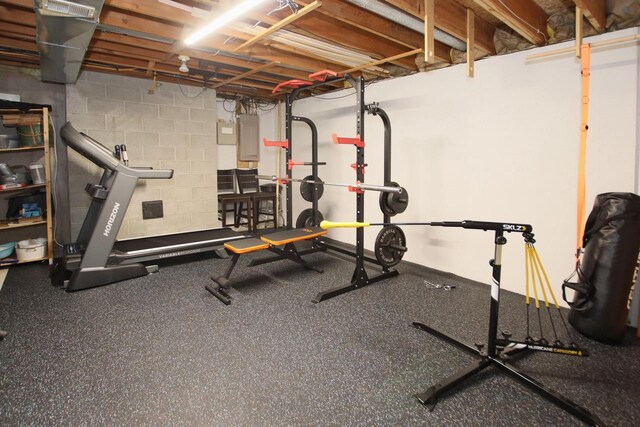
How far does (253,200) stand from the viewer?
602cm

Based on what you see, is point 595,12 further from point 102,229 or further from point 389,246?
point 102,229

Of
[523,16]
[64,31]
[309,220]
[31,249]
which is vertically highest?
[523,16]

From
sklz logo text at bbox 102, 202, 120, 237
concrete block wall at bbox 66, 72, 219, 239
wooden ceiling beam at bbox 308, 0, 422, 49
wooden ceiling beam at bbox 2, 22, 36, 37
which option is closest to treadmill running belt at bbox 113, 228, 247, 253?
sklz logo text at bbox 102, 202, 120, 237

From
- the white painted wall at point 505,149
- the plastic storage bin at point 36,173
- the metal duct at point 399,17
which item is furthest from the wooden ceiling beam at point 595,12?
the plastic storage bin at point 36,173

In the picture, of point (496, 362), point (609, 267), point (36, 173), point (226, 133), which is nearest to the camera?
point (496, 362)

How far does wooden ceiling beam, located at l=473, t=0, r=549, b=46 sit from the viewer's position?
2.53 meters

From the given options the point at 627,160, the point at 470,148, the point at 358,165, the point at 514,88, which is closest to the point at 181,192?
the point at 358,165

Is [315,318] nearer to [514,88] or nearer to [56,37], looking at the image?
[514,88]

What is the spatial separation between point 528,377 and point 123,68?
5.50 metres

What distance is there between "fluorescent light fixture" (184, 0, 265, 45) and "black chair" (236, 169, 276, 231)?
307 centimetres

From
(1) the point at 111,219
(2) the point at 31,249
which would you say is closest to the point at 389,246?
(1) the point at 111,219

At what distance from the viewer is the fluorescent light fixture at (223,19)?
90.4 inches

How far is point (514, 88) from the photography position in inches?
130

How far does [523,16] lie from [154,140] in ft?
16.1
